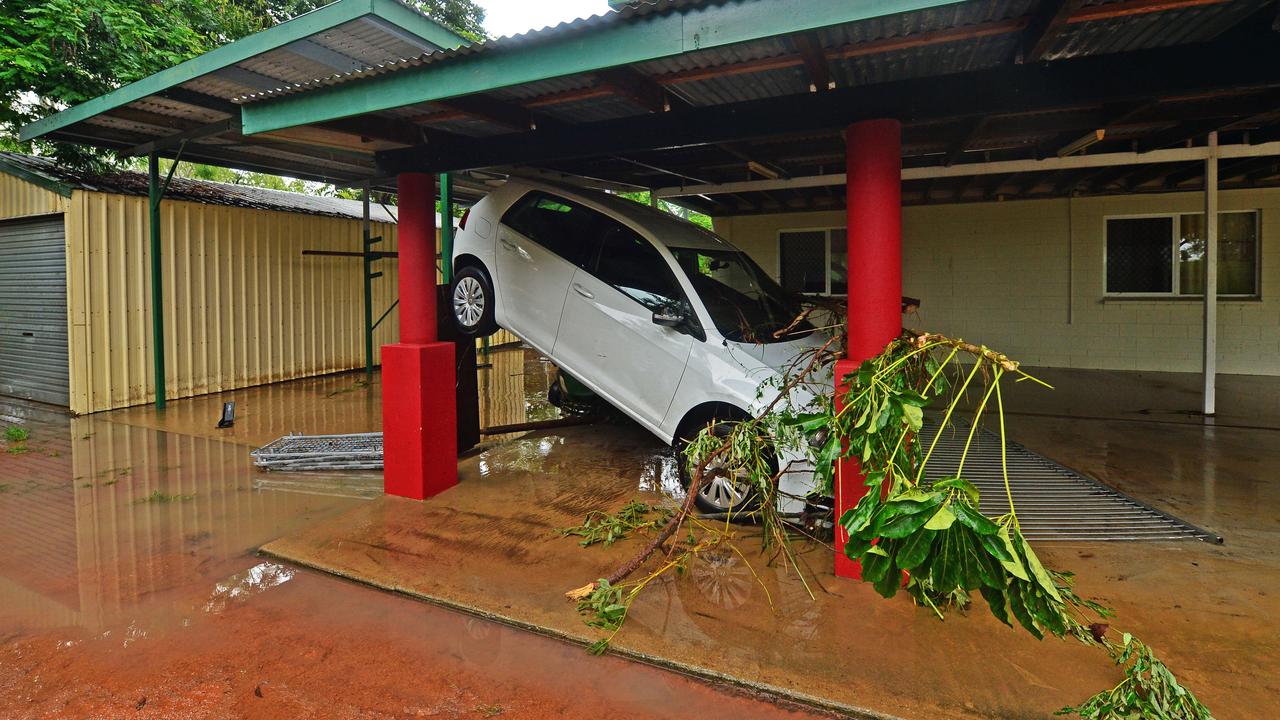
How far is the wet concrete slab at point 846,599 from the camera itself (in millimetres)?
2678

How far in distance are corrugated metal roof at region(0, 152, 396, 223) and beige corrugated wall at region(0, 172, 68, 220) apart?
0.64 feet

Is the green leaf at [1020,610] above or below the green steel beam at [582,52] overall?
below

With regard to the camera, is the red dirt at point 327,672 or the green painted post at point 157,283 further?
the green painted post at point 157,283

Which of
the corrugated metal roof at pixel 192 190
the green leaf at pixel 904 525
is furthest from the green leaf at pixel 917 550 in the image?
the corrugated metal roof at pixel 192 190

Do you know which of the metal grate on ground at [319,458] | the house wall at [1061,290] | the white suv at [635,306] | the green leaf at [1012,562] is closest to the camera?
the green leaf at [1012,562]

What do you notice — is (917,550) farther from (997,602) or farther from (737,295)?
(737,295)

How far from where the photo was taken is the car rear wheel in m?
5.62

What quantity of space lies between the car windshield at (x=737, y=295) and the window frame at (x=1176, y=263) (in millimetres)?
7255

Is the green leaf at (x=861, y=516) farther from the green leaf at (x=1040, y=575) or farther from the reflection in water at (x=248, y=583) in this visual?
the reflection in water at (x=248, y=583)

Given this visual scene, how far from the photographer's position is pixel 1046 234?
33.9ft

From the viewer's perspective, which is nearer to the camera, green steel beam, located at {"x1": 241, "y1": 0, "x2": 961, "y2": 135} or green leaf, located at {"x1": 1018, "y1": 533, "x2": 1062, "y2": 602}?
green leaf, located at {"x1": 1018, "y1": 533, "x2": 1062, "y2": 602}

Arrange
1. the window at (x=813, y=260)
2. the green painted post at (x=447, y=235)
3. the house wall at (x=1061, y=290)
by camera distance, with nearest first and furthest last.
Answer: the green painted post at (x=447, y=235) → the house wall at (x=1061, y=290) → the window at (x=813, y=260)

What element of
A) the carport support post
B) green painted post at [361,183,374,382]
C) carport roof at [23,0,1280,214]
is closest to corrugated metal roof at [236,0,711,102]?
carport roof at [23,0,1280,214]

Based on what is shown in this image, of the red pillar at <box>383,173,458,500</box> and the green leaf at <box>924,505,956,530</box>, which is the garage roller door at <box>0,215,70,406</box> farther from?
the green leaf at <box>924,505,956,530</box>
